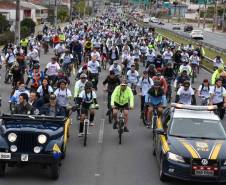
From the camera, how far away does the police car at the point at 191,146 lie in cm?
1156

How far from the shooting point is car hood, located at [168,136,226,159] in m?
11.7

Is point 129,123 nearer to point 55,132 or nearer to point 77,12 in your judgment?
point 55,132

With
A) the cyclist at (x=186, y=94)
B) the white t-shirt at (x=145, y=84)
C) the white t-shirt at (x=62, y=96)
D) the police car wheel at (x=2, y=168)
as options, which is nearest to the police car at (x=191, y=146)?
the police car wheel at (x=2, y=168)

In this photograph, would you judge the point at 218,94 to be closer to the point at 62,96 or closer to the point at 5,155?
the point at 62,96

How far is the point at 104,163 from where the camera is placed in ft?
45.7

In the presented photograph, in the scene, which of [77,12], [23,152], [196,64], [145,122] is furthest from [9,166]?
[77,12]

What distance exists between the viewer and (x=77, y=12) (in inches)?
6339

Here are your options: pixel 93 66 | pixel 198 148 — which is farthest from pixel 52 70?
pixel 198 148

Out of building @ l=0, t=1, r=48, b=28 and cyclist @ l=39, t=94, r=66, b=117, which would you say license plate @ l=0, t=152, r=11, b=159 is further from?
building @ l=0, t=1, r=48, b=28

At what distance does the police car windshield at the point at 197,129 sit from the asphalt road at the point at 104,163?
3.44ft

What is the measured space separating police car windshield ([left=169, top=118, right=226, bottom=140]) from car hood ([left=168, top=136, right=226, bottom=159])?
0.31 meters

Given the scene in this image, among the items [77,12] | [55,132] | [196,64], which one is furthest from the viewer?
[77,12]

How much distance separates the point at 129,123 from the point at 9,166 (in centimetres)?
776

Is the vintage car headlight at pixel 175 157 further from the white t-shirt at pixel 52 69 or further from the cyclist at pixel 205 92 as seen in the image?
the white t-shirt at pixel 52 69
